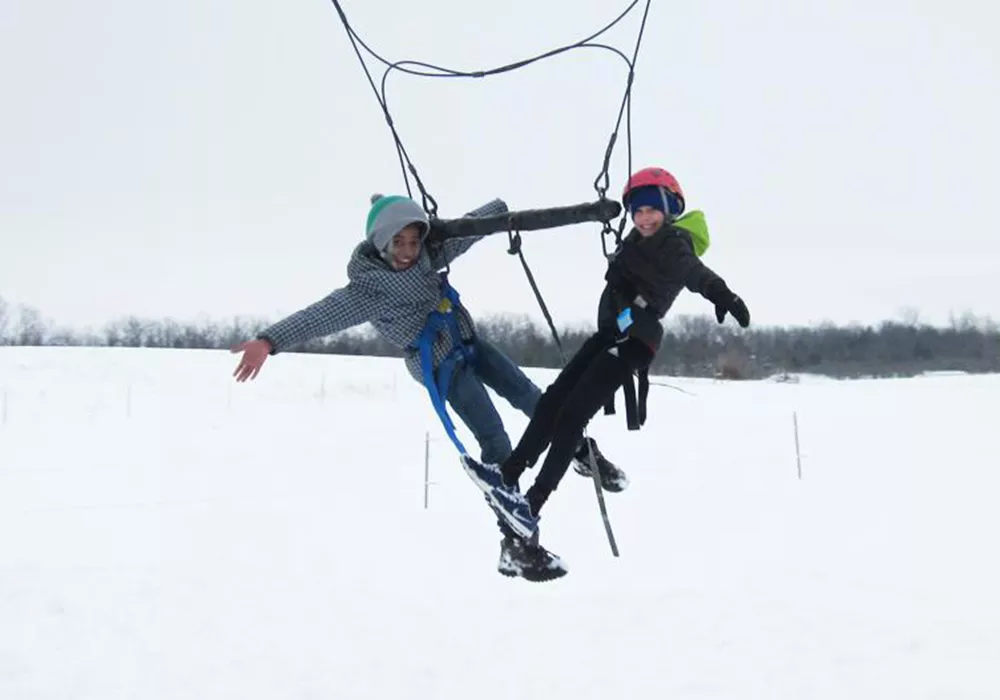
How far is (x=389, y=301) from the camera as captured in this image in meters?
4.21

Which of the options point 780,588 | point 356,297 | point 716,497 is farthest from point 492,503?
point 716,497

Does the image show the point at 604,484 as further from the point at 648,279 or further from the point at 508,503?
the point at 648,279

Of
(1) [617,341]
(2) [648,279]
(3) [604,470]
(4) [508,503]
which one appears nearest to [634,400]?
(1) [617,341]

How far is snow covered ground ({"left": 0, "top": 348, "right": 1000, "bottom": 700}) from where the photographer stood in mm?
8898

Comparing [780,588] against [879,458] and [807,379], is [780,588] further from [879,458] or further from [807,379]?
[807,379]

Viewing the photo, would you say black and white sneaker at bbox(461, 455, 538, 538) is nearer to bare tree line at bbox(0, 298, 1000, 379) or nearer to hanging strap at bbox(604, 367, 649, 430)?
hanging strap at bbox(604, 367, 649, 430)

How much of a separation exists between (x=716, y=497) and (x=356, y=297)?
38.8ft

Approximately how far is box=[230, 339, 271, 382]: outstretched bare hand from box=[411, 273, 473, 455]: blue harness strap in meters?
0.73

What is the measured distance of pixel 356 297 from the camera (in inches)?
165

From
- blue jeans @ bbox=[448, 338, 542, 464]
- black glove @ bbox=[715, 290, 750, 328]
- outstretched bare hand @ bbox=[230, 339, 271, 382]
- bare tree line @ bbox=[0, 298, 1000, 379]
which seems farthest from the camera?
bare tree line @ bbox=[0, 298, 1000, 379]

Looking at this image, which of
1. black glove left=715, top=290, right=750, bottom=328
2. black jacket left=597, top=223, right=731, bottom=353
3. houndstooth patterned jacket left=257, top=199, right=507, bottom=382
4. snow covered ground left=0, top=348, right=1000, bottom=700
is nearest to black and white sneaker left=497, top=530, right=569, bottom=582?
houndstooth patterned jacket left=257, top=199, right=507, bottom=382

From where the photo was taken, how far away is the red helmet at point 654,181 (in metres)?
4.12

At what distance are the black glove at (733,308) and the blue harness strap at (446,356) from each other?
4.13 feet

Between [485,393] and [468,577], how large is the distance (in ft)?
24.2
